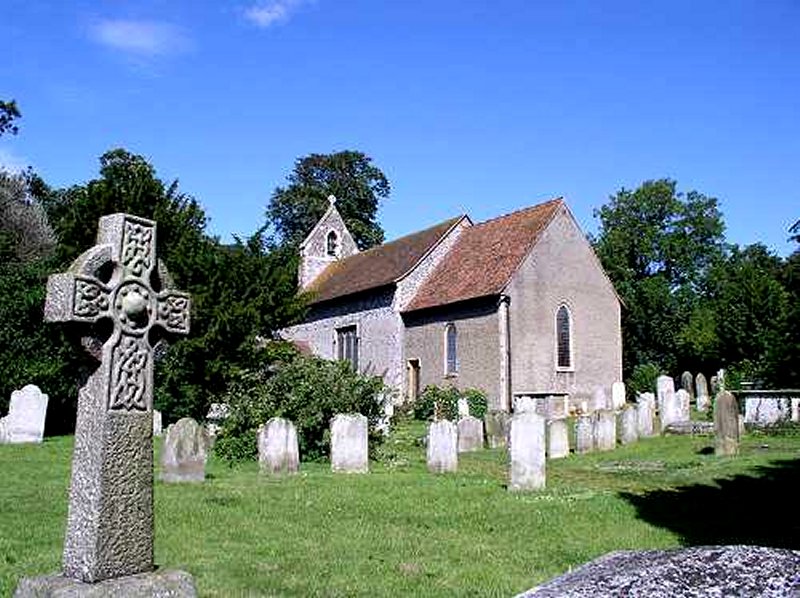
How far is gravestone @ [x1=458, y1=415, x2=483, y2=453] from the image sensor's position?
64.6ft

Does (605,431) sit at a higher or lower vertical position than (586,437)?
higher

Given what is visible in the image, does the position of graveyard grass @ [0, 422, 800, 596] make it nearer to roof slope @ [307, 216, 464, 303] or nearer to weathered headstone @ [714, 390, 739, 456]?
weathered headstone @ [714, 390, 739, 456]

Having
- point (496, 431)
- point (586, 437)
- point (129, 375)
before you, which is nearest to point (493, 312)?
point (496, 431)

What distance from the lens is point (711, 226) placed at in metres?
61.7

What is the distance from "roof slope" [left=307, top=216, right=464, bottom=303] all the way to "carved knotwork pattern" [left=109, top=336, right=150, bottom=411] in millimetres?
30980

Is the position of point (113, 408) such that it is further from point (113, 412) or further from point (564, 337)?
point (564, 337)

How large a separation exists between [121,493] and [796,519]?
27.2 feet

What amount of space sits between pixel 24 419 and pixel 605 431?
1412 centimetres

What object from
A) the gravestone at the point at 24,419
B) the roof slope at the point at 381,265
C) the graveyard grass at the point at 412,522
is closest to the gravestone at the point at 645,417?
the graveyard grass at the point at 412,522

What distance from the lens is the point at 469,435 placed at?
65.3 feet

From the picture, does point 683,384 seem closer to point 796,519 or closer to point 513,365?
point 513,365

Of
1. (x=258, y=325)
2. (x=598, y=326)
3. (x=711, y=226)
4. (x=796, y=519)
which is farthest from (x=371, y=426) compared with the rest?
(x=711, y=226)

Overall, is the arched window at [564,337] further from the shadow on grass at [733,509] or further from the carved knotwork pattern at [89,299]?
the carved knotwork pattern at [89,299]

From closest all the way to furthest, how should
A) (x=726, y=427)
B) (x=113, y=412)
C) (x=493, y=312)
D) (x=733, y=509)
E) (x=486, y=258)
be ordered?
1. (x=113, y=412)
2. (x=733, y=509)
3. (x=726, y=427)
4. (x=493, y=312)
5. (x=486, y=258)
